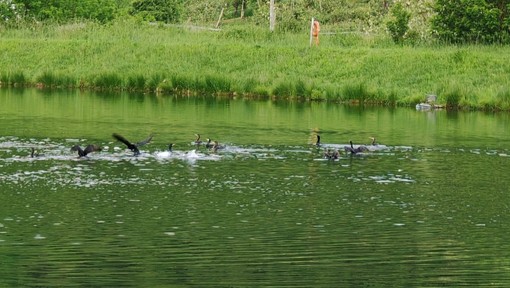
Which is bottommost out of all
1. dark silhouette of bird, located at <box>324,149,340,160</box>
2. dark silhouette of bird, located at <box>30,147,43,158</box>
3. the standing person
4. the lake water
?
the lake water

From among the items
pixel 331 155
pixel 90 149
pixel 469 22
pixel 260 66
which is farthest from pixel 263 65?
pixel 90 149

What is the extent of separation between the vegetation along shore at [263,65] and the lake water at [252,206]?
36.8ft

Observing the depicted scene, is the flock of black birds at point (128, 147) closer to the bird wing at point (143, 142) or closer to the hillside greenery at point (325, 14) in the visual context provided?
the bird wing at point (143, 142)

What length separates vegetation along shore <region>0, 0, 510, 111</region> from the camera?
5175cm

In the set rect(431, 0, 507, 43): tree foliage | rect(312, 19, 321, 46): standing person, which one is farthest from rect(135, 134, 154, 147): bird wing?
rect(431, 0, 507, 43): tree foliage

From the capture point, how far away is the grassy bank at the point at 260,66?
51.8m

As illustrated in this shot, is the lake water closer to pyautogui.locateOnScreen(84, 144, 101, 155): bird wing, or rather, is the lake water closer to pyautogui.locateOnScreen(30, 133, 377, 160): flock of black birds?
pyautogui.locateOnScreen(30, 133, 377, 160): flock of black birds

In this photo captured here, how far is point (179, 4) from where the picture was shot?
86688 mm

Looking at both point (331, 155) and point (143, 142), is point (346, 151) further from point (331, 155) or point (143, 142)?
point (143, 142)

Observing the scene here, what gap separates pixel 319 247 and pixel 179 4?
228ft

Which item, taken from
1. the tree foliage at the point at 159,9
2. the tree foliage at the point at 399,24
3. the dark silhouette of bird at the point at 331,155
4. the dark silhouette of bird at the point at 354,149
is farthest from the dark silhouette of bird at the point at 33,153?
the tree foliage at the point at 159,9

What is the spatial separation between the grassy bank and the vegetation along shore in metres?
0.05

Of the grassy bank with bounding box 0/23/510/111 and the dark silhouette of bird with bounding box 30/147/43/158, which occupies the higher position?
the grassy bank with bounding box 0/23/510/111

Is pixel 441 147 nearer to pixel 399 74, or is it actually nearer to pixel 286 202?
pixel 286 202
